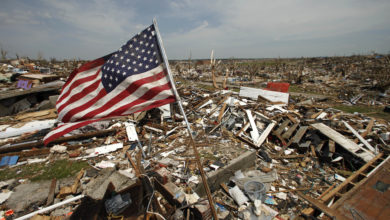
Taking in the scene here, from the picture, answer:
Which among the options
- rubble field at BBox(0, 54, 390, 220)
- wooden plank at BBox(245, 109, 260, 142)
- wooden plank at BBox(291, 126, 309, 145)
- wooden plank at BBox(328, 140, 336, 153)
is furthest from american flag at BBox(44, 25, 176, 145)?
wooden plank at BBox(328, 140, 336, 153)

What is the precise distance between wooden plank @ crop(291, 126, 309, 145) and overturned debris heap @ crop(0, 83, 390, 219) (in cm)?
3

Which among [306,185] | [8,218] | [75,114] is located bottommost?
[306,185]

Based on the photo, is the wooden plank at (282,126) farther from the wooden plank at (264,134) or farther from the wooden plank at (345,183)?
the wooden plank at (345,183)

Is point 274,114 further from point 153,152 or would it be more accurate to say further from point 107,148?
point 107,148

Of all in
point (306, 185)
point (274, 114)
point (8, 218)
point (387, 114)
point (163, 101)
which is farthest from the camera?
point (387, 114)

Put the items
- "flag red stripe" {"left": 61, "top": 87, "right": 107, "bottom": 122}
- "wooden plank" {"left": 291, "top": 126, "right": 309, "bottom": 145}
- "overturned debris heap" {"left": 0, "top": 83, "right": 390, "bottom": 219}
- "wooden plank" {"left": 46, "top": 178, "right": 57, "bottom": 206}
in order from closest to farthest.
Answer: "flag red stripe" {"left": 61, "top": 87, "right": 107, "bottom": 122}
"overturned debris heap" {"left": 0, "top": 83, "right": 390, "bottom": 219}
"wooden plank" {"left": 46, "top": 178, "right": 57, "bottom": 206}
"wooden plank" {"left": 291, "top": 126, "right": 309, "bottom": 145}

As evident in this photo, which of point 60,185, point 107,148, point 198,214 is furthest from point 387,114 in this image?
point 60,185

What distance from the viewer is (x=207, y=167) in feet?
14.5

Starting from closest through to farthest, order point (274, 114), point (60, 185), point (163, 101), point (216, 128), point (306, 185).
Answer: point (163, 101)
point (60, 185)
point (306, 185)
point (216, 128)
point (274, 114)

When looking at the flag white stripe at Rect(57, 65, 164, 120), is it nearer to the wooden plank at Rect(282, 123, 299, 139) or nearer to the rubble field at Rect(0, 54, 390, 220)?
the rubble field at Rect(0, 54, 390, 220)

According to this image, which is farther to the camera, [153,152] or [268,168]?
[153,152]

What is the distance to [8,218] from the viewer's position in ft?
10.4

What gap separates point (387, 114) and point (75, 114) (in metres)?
13.7

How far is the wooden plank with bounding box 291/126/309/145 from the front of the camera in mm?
5742
